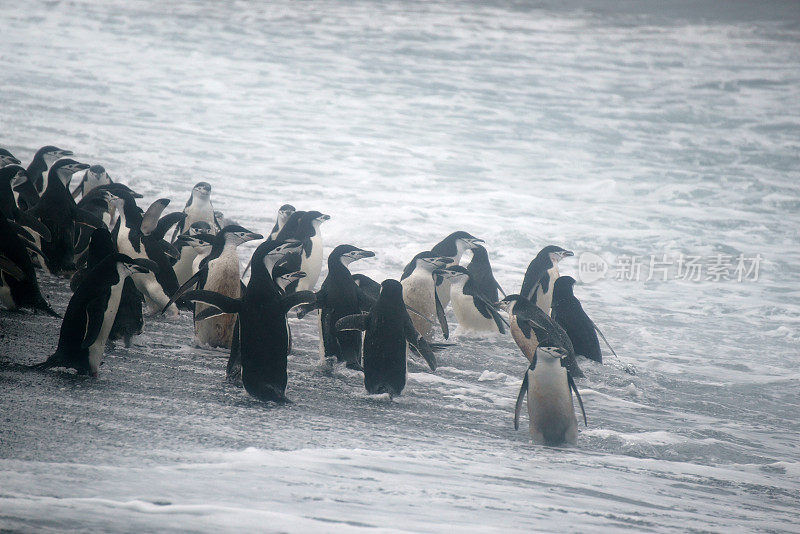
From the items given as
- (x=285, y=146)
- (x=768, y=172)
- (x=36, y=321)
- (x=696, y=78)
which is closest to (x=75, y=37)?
(x=285, y=146)

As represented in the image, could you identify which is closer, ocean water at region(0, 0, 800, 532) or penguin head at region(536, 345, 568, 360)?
ocean water at region(0, 0, 800, 532)

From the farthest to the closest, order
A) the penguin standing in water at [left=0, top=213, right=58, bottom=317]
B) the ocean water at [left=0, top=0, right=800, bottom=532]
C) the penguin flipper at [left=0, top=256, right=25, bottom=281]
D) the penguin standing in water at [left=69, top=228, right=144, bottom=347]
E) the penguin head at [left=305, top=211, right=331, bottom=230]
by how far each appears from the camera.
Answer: the penguin head at [left=305, top=211, right=331, bottom=230]
the penguin standing in water at [left=0, top=213, right=58, bottom=317]
the penguin flipper at [left=0, top=256, right=25, bottom=281]
the penguin standing in water at [left=69, top=228, right=144, bottom=347]
the ocean water at [left=0, top=0, right=800, bottom=532]

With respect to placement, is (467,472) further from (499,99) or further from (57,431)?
(499,99)

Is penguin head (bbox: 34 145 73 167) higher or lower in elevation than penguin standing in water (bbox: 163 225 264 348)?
higher

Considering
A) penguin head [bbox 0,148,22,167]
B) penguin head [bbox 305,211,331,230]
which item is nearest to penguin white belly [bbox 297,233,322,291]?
penguin head [bbox 305,211,331,230]

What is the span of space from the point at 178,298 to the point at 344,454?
1.54 m

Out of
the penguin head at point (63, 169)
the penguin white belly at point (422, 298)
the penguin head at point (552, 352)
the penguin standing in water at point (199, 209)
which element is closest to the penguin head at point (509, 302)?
the penguin white belly at point (422, 298)

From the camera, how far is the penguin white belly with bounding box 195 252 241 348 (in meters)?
4.70

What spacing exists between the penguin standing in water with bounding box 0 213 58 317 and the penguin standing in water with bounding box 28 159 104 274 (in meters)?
0.86

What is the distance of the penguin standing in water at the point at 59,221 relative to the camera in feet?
18.5

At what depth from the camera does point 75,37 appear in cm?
2409

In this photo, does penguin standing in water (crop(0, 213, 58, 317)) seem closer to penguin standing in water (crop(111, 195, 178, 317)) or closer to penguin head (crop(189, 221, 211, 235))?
penguin standing in water (crop(111, 195, 178, 317))

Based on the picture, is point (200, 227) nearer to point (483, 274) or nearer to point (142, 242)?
point (142, 242)

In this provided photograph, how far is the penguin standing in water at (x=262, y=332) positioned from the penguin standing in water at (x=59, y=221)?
6.38 ft
